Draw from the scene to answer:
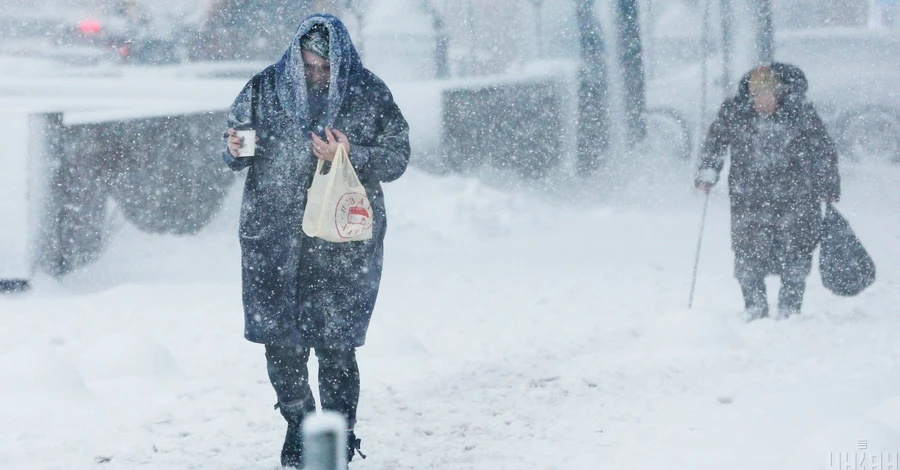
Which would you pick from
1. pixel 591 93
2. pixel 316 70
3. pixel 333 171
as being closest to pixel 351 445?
pixel 333 171

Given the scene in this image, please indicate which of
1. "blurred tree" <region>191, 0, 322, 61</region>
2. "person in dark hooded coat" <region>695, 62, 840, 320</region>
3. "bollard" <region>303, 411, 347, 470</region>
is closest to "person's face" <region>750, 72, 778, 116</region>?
"person in dark hooded coat" <region>695, 62, 840, 320</region>

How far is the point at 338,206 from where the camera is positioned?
3678 mm

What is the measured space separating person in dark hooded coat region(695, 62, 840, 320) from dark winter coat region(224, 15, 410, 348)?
3.55 metres

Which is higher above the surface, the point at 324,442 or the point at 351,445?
the point at 324,442

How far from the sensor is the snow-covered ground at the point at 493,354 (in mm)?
4285

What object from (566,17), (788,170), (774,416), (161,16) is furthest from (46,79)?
(774,416)

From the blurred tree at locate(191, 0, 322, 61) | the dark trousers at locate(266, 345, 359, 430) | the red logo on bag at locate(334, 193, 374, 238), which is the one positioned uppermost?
the blurred tree at locate(191, 0, 322, 61)

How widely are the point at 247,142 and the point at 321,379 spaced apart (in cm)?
88

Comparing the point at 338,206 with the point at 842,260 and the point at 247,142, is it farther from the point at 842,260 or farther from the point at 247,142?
the point at 842,260

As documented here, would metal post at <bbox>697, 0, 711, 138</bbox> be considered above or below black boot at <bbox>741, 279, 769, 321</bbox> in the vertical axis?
above

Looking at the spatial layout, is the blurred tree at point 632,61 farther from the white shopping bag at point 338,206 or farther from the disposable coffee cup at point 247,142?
the disposable coffee cup at point 247,142

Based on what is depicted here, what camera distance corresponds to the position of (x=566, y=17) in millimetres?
10633

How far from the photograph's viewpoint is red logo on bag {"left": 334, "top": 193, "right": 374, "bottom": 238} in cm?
368

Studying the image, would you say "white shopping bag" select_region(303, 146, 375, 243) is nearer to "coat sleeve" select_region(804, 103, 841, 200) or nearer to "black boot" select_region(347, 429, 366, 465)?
"black boot" select_region(347, 429, 366, 465)
